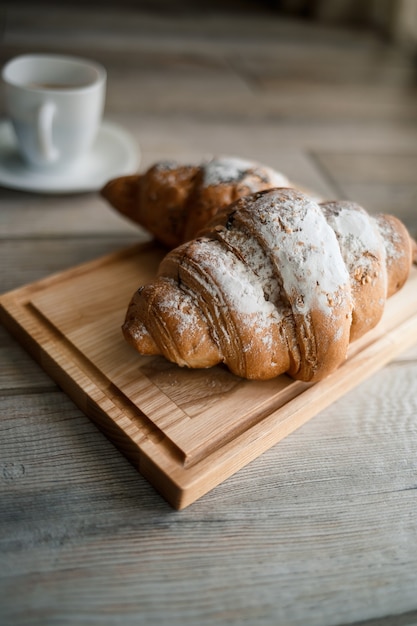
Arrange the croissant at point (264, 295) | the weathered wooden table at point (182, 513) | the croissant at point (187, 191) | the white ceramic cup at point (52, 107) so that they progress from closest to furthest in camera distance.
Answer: the weathered wooden table at point (182, 513) → the croissant at point (264, 295) → the croissant at point (187, 191) → the white ceramic cup at point (52, 107)

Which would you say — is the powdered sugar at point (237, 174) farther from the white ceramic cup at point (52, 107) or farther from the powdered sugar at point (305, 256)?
the white ceramic cup at point (52, 107)

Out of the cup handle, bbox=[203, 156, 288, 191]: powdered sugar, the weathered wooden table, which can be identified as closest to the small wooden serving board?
the weathered wooden table

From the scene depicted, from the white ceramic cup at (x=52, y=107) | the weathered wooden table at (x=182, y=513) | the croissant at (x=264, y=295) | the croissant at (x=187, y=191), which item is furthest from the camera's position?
the white ceramic cup at (x=52, y=107)

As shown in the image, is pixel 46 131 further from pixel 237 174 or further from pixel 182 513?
pixel 182 513

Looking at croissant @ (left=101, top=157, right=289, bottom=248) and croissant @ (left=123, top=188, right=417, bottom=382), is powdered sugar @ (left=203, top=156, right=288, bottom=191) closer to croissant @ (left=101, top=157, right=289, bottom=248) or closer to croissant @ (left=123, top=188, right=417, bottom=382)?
croissant @ (left=101, top=157, right=289, bottom=248)

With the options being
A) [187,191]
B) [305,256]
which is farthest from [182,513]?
→ [187,191]

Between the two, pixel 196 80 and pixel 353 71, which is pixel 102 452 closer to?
pixel 196 80

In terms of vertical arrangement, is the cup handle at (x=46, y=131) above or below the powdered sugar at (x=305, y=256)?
below

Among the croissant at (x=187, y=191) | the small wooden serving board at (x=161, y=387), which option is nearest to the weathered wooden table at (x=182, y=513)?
the small wooden serving board at (x=161, y=387)

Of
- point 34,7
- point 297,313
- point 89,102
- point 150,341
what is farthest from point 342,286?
point 34,7
